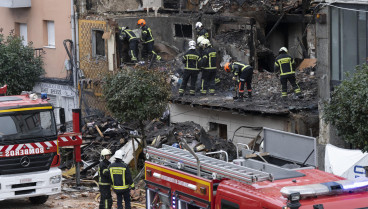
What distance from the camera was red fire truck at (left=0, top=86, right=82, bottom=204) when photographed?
45.2 feet

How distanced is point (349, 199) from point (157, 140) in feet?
33.9

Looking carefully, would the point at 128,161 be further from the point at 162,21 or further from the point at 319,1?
the point at 162,21

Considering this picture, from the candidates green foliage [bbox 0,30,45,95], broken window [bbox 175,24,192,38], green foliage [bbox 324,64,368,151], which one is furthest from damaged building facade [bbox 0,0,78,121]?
green foliage [bbox 324,64,368,151]

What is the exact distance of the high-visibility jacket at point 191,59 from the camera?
20.8m

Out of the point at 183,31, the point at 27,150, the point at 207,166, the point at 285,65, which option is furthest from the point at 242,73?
the point at 207,166

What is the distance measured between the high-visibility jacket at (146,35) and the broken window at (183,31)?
2.04 m

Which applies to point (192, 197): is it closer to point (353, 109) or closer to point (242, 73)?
point (353, 109)

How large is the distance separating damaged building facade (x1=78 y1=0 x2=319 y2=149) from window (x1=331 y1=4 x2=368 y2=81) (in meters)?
3.66

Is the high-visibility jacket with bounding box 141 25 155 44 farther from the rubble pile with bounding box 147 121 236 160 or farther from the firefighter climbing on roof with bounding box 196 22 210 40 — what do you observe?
the rubble pile with bounding box 147 121 236 160

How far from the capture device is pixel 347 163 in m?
14.3

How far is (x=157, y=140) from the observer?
18.0m

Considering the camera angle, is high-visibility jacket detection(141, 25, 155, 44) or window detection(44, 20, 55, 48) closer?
high-visibility jacket detection(141, 25, 155, 44)

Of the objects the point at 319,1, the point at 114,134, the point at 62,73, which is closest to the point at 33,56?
the point at 62,73

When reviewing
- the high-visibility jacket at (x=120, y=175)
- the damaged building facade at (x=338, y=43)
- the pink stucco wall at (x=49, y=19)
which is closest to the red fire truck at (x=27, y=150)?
the high-visibility jacket at (x=120, y=175)
